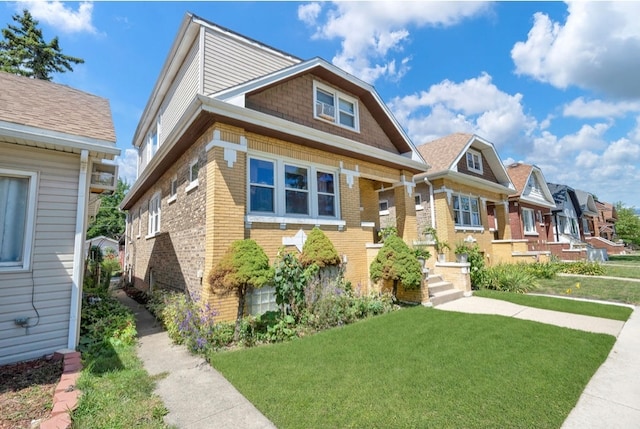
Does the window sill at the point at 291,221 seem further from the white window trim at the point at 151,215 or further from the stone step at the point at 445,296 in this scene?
the white window trim at the point at 151,215

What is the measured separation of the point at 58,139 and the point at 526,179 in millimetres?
23644

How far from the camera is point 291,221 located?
7.75 m

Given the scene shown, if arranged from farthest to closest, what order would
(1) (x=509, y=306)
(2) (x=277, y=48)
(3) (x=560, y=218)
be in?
(3) (x=560, y=218), (2) (x=277, y=48), (1) (x=509, y=306)

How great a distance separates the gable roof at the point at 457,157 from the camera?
13547 millimetres

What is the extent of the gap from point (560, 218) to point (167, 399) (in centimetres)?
3219

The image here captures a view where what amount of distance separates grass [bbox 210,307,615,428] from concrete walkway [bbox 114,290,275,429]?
0.55ft

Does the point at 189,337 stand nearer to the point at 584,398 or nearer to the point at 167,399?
the point at 167,399

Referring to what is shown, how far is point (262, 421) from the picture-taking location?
10.6ft

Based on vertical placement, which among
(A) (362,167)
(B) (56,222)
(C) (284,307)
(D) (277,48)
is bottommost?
(C) (284,307)

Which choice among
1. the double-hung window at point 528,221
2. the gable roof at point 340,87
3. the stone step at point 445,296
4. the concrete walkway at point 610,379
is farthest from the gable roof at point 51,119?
the double-hung window at point 528,221

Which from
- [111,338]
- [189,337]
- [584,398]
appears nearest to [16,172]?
[111,338]

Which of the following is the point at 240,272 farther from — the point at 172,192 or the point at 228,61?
the point at 228,61

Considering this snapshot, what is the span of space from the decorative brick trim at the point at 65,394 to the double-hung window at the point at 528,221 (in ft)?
77.5

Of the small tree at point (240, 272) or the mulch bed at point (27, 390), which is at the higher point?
the small tree at point (240, 272)
